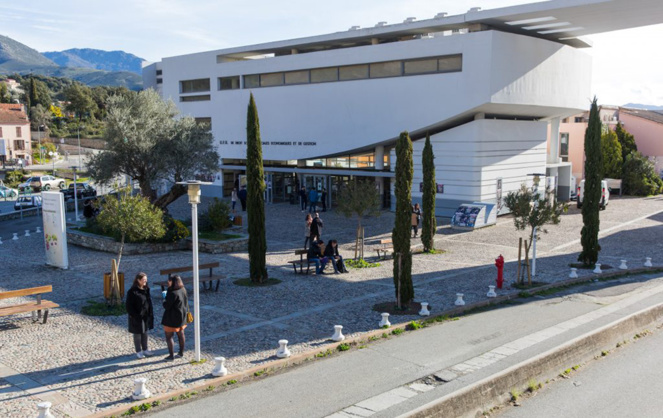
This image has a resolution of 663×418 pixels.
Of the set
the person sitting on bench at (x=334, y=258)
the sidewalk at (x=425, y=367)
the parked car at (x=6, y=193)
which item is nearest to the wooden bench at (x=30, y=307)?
the sidewalk at (x=425, y=367)

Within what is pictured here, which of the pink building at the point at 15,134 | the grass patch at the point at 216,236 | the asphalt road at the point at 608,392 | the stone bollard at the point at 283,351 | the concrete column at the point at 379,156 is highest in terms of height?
the pink building at the point at 15,134

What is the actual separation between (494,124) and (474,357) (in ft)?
77.3

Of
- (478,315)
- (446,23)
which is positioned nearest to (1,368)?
(478,315)

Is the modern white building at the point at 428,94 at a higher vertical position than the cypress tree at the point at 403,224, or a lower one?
higher

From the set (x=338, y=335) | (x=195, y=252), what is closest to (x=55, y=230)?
(x=195, y=252)

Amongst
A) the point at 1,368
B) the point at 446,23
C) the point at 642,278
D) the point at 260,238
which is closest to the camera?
the point at 1,368

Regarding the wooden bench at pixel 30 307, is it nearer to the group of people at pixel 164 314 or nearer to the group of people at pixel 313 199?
the group of people at pixel 164 314

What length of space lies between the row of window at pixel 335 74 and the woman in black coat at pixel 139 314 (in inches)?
932

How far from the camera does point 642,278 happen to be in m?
19.0

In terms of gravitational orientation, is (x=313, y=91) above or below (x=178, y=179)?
above

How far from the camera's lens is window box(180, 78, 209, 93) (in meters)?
43.2

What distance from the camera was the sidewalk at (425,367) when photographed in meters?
8.59

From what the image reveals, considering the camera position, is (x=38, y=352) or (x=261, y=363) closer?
(x=261, y=363)

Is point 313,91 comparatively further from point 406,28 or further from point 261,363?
point 261,363
